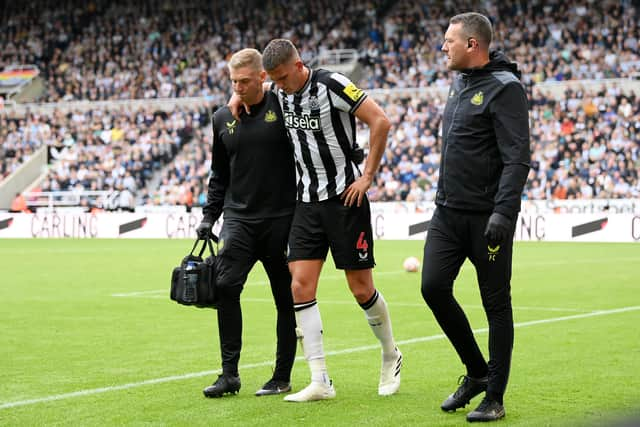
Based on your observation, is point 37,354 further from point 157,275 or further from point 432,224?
point 157,275

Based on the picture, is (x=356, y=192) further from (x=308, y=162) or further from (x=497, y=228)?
(x=497, y=228)

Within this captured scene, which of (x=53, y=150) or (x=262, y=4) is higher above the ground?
(x=262, y=4)

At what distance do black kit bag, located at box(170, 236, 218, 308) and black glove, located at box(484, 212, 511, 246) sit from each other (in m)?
1.83

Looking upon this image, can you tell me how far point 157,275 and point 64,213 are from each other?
675 inches

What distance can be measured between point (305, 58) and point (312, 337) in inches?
1463

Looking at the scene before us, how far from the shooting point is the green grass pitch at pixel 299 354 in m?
5.98

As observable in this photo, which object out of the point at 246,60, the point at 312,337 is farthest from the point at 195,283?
the point at 246,60

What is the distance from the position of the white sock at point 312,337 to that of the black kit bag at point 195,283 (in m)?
0.54

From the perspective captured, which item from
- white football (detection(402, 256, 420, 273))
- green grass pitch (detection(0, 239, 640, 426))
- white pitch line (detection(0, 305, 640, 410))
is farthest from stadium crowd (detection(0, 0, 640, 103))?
white pitch line (detection(0, 305, 640, 410))

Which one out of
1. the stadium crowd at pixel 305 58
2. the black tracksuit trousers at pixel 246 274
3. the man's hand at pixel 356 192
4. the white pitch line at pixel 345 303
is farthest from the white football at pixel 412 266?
the stadium crowd at pixel 305 58

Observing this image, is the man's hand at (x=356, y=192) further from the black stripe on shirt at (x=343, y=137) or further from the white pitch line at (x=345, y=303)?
the white pitch line at (x=345, y=303)

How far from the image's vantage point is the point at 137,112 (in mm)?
42188

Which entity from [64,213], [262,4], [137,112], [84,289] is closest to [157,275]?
[84,289]

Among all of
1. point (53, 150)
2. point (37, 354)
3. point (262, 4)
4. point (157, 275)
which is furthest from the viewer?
point (262, 4)
